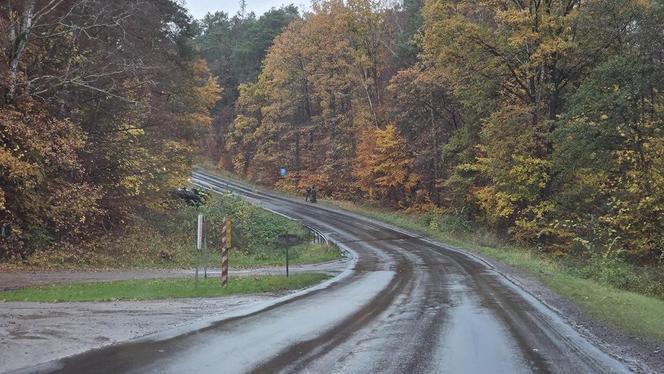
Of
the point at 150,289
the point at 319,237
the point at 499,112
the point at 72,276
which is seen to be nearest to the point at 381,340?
the point at 150,289

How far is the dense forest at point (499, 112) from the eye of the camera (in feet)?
85.1

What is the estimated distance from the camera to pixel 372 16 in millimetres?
55250

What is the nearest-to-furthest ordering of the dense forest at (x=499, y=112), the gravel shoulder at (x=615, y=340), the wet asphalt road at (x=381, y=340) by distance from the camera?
the wet asphalt road at (x=381, y=340) → the gravel shoulder at (x=615, y=340) → the dense forest at (x=499, y=112)

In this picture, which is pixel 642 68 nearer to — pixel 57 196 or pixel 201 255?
pixel 201 255

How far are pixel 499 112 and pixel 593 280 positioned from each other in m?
15.1

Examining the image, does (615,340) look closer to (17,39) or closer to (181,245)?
(17,39)

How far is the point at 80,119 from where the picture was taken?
82.9ft

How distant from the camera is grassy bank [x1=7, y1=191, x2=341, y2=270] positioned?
2230 centimetres

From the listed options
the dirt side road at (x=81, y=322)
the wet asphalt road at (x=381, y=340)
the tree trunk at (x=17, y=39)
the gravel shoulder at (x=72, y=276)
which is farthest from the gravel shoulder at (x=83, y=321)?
the tree trunk at (x=17, y=39)

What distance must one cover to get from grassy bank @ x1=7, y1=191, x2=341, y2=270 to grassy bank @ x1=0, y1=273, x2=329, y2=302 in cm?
554

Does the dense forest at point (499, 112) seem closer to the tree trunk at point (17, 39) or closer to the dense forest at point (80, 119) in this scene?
the dense forest at point (80, 119)

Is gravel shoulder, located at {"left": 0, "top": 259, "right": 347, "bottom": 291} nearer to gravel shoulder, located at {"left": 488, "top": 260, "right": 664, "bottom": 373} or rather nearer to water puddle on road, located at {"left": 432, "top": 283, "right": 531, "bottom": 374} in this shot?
gravel shoulder, located at {"left": 488, "top": 260, "right": 664, "bottom": 373}

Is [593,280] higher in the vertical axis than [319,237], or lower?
lower

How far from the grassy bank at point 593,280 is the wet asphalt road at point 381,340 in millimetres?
1336
